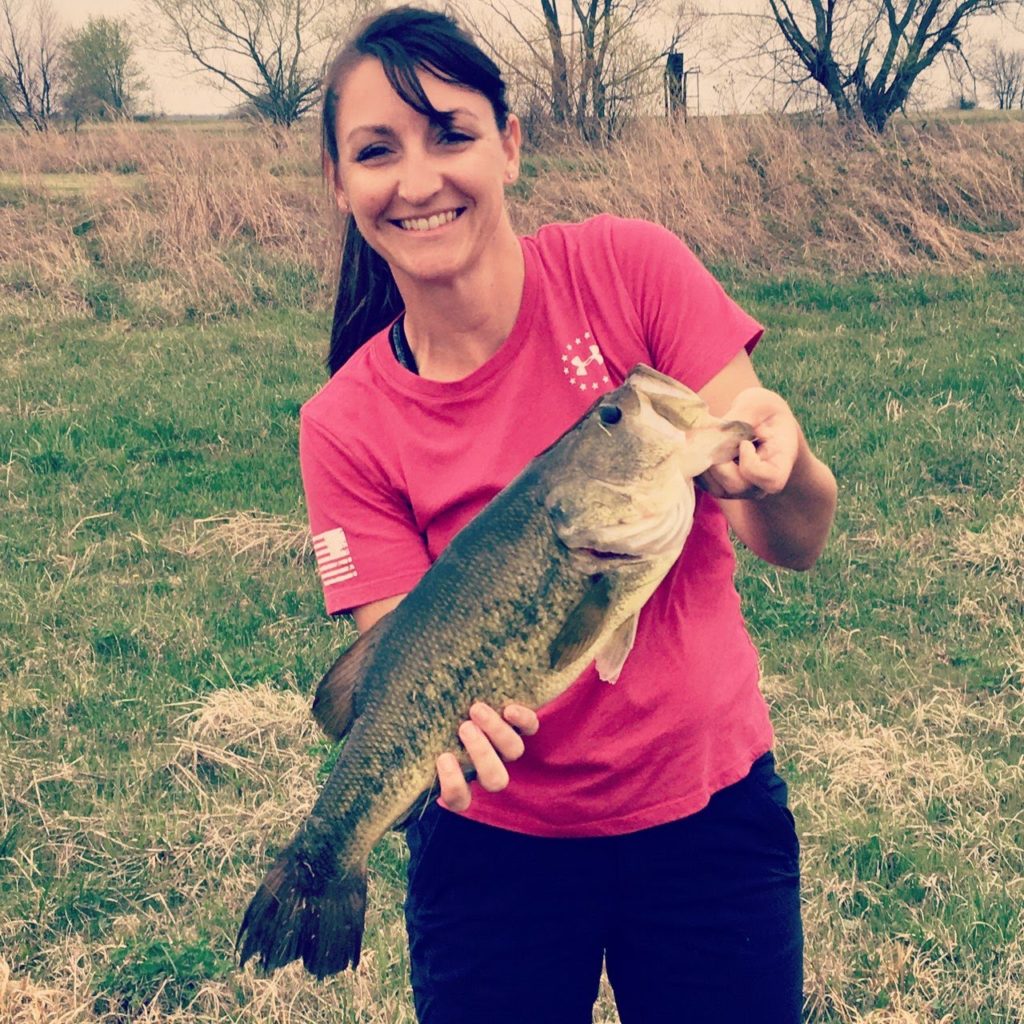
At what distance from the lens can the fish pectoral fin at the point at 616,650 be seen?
1.97 meters

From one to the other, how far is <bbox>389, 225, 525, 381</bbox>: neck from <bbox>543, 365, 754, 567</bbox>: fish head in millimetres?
316

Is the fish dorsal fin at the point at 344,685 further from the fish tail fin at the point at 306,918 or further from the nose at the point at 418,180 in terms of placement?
the nose at the point at 418,180

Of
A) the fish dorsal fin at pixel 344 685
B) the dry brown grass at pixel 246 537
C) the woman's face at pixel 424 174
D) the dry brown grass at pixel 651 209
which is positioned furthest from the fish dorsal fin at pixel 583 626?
the dry brown grass at pixel 651 209

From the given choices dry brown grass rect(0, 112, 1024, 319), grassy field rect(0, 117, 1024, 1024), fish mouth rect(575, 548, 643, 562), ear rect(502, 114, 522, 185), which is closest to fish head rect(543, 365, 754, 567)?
fish mouth rect(575, 548, 643, 562)

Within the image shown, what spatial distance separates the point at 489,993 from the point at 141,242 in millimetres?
13109

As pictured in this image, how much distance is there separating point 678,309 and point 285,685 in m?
3.23

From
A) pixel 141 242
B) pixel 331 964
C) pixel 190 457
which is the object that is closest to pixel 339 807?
pixel 331 964

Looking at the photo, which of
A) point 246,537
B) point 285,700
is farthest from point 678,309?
point 246,537

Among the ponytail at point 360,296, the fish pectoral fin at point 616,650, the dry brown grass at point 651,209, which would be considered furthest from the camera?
the dry brown grass at point 651,209

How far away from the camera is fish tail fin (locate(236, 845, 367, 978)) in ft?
7.07

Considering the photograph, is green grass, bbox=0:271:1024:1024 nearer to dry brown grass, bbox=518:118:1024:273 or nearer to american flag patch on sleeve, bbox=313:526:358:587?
american flag patch on sleeve, bbox=313:526:358:587

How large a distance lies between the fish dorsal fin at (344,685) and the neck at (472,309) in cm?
47

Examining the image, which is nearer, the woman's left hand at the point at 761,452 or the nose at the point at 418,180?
the woman's left hand at the point at 761,452

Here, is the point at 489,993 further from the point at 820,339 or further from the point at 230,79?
the point at 230,79
